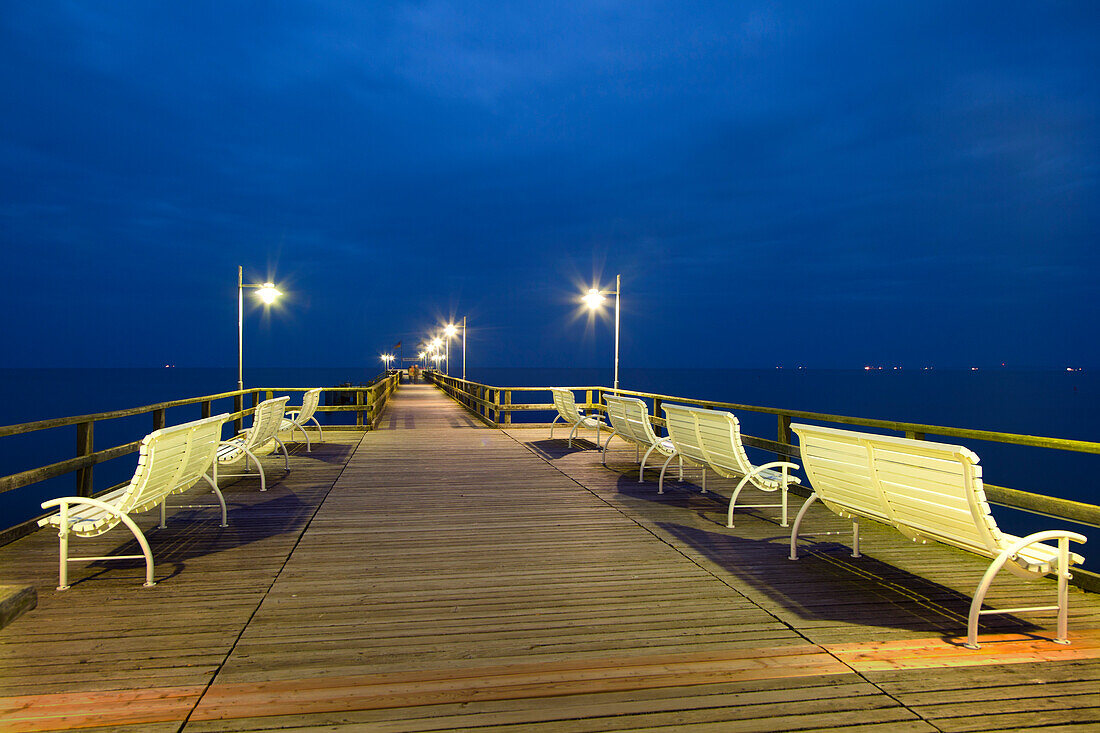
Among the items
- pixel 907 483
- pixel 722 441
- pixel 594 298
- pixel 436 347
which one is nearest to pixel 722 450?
pixel 722 441

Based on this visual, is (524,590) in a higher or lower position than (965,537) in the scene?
lower

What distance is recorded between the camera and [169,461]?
4.07 m

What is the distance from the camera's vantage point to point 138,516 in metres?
5.35

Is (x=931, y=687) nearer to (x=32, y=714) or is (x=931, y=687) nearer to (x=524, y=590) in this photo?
(x=524, y=590)

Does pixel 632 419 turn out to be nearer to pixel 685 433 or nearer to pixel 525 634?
pixel 685 433

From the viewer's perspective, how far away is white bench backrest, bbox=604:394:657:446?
709 cm

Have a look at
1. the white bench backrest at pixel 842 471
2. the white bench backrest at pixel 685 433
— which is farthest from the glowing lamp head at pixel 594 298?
the white bench backrest at pixel 842 471

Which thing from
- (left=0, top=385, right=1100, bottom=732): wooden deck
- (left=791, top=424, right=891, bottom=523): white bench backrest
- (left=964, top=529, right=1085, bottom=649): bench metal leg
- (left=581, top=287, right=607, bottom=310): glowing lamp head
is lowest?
(left=0, top=385, right=1100, bottom=732): wooden deck

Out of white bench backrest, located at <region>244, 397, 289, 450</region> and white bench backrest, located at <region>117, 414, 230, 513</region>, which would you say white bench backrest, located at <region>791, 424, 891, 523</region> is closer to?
white bench backrest, located at <region>117, 414, 230, 513</region>

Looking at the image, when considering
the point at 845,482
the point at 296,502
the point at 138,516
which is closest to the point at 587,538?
the point at 845,482

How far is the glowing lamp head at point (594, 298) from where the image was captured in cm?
1455

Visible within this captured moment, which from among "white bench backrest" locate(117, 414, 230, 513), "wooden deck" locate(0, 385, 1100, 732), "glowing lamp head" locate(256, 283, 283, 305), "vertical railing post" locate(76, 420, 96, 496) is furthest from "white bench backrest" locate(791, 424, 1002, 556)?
"glowing lamp head" locate(256, 283, 283, 305)

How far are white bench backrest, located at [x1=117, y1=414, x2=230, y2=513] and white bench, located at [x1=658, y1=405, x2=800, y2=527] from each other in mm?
3812

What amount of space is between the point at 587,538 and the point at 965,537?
2.42m
